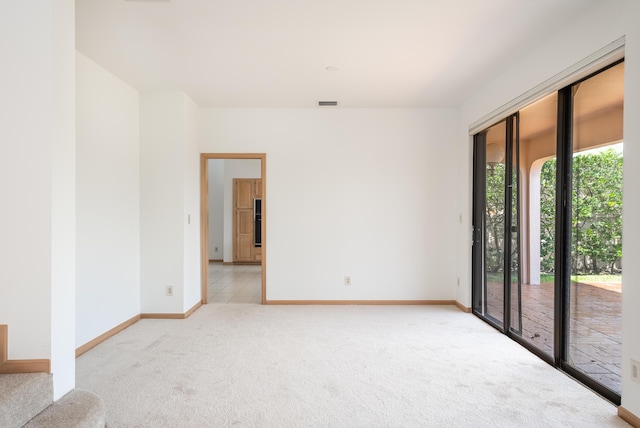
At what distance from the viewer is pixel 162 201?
13.9 feet

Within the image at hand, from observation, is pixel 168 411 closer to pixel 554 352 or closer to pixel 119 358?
pixel 119 358

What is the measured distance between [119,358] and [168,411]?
1.13 m

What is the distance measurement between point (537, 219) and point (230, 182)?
7201mm

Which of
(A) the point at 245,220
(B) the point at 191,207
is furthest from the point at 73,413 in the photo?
(A) the point at 245,220

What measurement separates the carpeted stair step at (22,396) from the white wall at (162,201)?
2.33m

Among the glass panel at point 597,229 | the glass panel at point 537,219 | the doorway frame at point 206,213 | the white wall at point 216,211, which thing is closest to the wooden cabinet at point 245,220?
the white wall at point 216,211

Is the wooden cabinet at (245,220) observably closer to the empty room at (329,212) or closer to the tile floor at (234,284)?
the tile floor at (234,284)

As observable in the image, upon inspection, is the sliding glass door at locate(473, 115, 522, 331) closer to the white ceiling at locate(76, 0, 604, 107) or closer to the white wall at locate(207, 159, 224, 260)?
the white ceiling at locate(76, 0, 604, 107)

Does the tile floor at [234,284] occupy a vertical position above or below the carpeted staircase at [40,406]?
below

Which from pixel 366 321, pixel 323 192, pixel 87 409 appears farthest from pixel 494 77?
pixel 87 409

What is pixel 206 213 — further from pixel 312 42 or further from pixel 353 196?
pixel 312 42

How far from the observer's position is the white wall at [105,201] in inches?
125

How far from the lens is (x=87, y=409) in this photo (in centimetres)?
190

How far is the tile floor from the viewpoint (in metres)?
5.21
